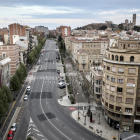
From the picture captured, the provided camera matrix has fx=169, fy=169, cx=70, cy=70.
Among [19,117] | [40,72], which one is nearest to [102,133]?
[19,117]

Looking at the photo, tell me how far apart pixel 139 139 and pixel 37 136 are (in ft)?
70.8

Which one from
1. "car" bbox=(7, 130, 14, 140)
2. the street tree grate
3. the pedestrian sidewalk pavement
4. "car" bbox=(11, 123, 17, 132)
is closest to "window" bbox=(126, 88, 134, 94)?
the pedestrian sidewalk pavement

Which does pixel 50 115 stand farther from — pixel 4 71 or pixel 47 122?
pixel 4 71

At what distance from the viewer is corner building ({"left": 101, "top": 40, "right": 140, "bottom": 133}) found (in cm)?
3819

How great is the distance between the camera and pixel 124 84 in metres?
39.1

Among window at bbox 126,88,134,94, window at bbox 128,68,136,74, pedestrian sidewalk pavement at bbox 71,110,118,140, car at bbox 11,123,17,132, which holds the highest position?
window at bbox 128,68,136,74

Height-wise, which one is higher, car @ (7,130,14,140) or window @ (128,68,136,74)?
window @ (128,68,136,74)

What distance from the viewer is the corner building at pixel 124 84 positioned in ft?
125

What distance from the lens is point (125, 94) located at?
39.2 meters

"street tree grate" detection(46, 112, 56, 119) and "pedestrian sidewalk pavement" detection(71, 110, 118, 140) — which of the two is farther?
"street tree grate" detection(46, 112, 56, 119)

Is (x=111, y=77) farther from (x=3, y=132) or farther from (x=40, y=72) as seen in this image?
(x=40, y=72)

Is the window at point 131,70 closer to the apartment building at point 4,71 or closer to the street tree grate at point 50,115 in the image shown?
the street tree grate at point 50,115

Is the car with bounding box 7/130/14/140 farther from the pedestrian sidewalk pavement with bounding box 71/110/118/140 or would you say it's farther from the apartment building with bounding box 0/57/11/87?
the apartment building with bounding box 0/57/11/87

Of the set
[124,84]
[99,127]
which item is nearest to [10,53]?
[99,127]
